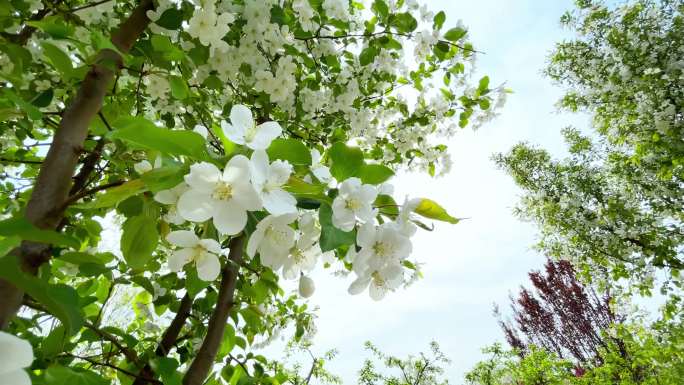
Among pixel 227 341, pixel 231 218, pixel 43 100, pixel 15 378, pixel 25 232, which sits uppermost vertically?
pixel 43 100

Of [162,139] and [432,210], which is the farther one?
[432,210]

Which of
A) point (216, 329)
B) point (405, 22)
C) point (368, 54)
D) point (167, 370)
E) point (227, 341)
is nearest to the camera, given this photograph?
point (167, 370)

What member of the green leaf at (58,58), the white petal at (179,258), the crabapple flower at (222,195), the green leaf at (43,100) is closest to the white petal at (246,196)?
the crabapple flower at (222,195)

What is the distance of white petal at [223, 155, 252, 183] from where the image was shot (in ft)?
1.63

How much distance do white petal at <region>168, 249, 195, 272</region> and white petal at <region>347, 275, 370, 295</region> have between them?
0.27 meters

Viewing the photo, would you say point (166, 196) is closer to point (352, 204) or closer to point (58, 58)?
point (352, 204)

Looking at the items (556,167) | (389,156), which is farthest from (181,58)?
(556,167)

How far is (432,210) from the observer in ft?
2.01

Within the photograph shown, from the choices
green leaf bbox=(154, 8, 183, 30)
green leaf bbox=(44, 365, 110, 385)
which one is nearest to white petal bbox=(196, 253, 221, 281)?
green leaf bbox=(44, 365, 110, 385)

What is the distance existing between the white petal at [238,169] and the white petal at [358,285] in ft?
0.89

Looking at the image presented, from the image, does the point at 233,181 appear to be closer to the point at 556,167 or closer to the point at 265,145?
the point at 265,145

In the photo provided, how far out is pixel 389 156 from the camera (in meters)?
2.95

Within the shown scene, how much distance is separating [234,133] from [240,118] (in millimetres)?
33

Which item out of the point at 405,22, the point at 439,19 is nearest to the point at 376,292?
the point at 405,22
